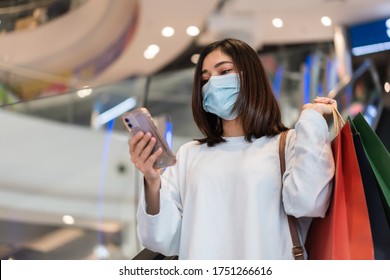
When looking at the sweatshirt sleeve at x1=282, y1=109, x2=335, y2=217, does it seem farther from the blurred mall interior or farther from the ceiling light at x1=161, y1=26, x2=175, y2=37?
the ceiling light at x1=161, y1=26, x2=175, y2=37

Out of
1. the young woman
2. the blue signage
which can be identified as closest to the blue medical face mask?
the young woman

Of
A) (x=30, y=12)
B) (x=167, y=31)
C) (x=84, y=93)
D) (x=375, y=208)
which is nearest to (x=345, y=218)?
(x=375, y=208)

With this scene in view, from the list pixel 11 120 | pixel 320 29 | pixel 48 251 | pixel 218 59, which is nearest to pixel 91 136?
pixel 11 120

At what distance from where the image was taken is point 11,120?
6.84 meters

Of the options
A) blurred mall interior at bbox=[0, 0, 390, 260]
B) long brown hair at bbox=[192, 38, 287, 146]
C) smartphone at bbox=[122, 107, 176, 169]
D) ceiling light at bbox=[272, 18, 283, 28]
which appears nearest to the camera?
smartphone at bbox=[122, 107, 176, 169]

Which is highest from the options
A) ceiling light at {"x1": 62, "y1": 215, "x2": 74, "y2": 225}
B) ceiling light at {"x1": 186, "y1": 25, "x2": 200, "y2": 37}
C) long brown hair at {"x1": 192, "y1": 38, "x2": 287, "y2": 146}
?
ceiling light at {"x1": 186, "y1": 25, "x2": 200, "y2": 37}

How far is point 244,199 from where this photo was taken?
1.69 meters

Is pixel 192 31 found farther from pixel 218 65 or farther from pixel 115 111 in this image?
pixel 218 65

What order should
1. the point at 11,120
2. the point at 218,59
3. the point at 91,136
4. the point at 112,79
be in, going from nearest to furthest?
the point at 218,59 < the point at 11,120 < the point at 91,136 < the point at 112,79

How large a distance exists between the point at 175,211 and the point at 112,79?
22.0ft

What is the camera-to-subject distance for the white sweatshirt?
1.62 meters

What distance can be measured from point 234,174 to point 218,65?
0.42m

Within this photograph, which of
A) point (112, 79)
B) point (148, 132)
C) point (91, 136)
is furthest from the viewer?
point (112, 79)
